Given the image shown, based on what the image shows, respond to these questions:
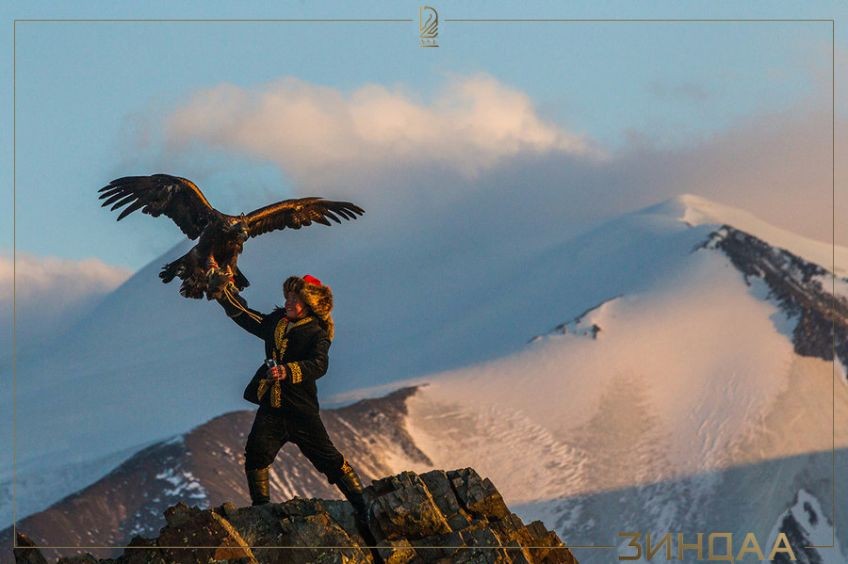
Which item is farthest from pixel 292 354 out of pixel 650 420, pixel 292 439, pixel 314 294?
pixel 650 420

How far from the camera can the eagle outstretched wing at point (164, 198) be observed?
21.4 metres

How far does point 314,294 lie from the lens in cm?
2047

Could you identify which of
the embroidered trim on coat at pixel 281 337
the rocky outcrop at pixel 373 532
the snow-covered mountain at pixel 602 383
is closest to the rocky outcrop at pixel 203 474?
the snow-covered mountain at pixel 602 383

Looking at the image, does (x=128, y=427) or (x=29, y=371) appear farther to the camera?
(x=29, y=371)

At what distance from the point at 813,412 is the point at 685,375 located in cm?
486

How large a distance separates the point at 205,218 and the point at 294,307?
1715 millimetres

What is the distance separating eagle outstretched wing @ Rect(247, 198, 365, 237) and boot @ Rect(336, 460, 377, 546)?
10.00 ft

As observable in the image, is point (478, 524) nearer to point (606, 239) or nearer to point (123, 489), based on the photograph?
point (123, 489)

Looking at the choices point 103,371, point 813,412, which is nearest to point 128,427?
point 103,371

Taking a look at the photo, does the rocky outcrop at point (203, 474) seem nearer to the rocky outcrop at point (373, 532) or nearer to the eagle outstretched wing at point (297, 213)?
the eagle outstretched wing at point (297, 213)

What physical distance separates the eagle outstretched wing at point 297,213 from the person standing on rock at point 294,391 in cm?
120

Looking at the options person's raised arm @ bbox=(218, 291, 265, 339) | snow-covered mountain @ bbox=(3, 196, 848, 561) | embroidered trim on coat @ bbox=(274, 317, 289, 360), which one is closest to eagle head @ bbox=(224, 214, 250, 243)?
person's raised arm @ bbox=(218, 291, 265, 339)

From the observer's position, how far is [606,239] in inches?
3194

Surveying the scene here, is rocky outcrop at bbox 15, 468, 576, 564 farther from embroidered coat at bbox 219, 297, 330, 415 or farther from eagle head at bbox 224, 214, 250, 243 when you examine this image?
eagle head at bbox 224, 214, 250, 243
